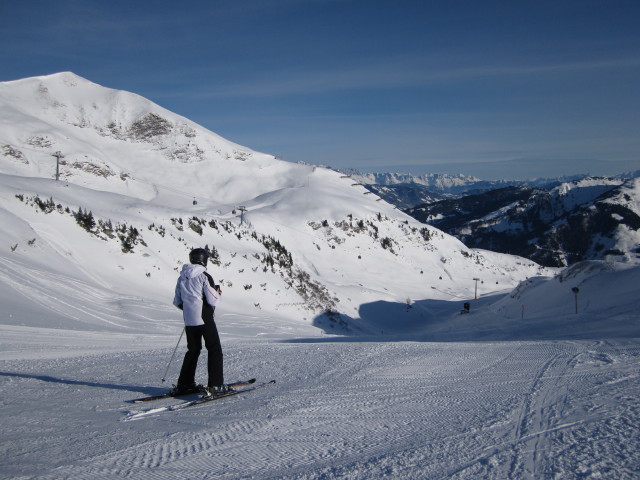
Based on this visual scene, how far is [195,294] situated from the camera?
5.90 m

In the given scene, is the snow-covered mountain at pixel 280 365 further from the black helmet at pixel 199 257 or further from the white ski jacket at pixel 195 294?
the black helmet at pixel 199 257

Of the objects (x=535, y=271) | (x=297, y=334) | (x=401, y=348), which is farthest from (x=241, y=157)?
(x=401, y=348)

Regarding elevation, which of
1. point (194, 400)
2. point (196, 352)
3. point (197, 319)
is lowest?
point (194, 400)

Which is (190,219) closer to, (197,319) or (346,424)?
(197,319)

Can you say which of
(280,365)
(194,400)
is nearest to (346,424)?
(194,400)

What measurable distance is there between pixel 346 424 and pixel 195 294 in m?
2.39

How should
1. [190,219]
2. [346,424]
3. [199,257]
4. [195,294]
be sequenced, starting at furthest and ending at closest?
[190,219] < [199,257] < [195,294] < [346,424]

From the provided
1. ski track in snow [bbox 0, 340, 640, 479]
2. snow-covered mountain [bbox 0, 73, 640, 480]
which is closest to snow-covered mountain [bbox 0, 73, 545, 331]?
snow-covered mountain [bbox 0, 73, 640, 480]

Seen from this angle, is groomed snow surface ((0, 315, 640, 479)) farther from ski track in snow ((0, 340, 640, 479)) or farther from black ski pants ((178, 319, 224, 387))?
black ski pants ((178, 319, 224, 387))

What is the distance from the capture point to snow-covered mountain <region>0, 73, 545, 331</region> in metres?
23.4

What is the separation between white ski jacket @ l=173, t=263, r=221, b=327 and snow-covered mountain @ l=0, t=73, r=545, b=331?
1129cm

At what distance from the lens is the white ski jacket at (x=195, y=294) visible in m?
5.89

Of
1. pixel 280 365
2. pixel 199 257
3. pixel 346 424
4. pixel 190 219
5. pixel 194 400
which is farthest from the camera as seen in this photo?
pixel 190 219

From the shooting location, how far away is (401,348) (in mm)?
9547
